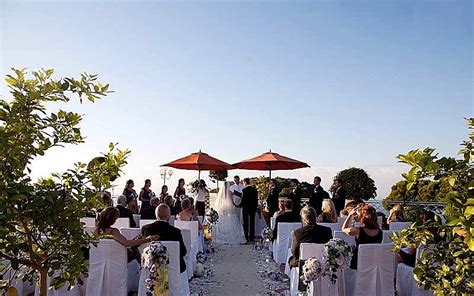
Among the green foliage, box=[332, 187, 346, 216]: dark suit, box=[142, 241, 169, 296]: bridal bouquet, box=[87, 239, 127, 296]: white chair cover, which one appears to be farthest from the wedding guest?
the green foliage

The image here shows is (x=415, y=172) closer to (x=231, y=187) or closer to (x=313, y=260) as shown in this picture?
(x=313, y=260)

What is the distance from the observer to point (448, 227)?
2004 mm

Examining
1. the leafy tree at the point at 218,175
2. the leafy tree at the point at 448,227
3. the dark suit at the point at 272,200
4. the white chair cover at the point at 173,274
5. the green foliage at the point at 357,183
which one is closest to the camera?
the leafy tree at the point at 448,227

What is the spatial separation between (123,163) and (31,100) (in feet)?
1.86

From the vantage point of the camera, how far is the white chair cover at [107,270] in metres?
5.54

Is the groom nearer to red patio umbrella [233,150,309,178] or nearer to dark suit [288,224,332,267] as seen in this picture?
red patio umbrella [233,150,309,178]

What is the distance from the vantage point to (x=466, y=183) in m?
1.95

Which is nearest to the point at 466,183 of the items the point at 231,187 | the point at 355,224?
the point at 355,224

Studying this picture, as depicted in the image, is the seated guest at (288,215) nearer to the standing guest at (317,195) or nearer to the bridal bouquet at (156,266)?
the standing guest at (317,195)

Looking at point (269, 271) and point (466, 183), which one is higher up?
point (466, 183)

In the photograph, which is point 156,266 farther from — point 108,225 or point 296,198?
point 296,198

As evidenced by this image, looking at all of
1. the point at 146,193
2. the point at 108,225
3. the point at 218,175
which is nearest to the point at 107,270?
the point at 108,225

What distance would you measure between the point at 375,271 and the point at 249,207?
7.18 metres

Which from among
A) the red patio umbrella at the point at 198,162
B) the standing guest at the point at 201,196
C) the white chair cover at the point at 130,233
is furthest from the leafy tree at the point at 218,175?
the white chair cover at the point at 130,233
